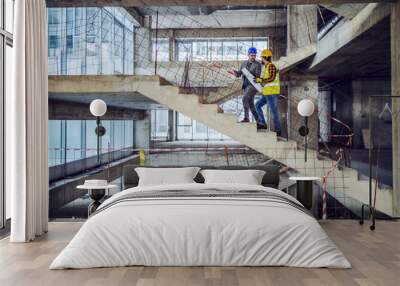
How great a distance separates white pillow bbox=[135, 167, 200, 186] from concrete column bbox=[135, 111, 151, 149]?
79.3 inches

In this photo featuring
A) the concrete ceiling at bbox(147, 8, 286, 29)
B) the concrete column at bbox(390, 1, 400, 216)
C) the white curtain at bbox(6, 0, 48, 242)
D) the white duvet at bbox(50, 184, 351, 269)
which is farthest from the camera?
the concrete ceiling at bbox(147, 8, 286, 29)

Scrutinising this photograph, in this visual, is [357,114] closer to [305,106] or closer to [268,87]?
[268,87]

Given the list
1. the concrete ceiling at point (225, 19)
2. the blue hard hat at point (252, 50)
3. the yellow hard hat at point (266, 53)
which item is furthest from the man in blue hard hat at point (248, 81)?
the concrete ceiling at point (225, 19)

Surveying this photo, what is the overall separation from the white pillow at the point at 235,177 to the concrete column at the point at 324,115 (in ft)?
6.89

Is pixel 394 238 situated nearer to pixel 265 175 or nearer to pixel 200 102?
pixel 265 175

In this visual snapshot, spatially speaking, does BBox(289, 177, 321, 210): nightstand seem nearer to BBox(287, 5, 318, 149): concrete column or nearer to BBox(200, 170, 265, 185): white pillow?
BBox(200, 170, 265, 185): white pillow

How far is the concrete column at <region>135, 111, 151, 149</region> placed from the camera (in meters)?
8.01

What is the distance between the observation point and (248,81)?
281 inches

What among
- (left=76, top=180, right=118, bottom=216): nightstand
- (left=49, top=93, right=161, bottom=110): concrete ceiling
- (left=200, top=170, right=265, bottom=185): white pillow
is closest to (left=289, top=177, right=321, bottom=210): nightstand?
(left=200, top=170, right=265, bottom=185): white pillow

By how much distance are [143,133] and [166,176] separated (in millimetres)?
2578

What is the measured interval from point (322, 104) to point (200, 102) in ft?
6.05

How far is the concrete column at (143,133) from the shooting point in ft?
26.3

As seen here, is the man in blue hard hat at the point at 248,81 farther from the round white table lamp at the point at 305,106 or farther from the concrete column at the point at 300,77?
the round white table lamp at the point at 305,106

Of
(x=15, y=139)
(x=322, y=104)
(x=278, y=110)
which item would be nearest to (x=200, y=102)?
(x=278, y=110)
